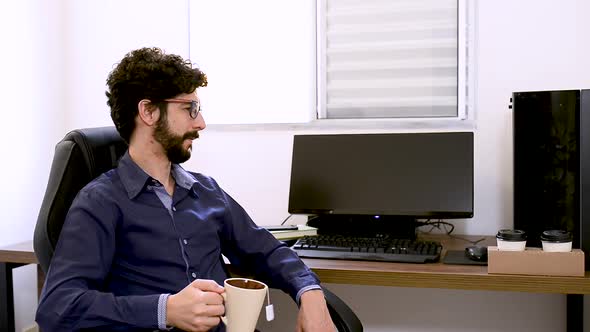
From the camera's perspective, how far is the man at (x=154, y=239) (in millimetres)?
1308

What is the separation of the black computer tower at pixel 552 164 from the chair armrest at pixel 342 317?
2.23 feet

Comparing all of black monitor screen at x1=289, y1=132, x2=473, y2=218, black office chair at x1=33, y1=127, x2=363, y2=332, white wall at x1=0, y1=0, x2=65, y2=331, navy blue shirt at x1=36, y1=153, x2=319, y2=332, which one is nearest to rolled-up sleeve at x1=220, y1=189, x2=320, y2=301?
navy blue shirt at x1=36, y1=153, x2=319, y2=332

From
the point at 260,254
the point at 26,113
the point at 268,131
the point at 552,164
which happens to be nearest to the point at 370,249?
the point at 260,254

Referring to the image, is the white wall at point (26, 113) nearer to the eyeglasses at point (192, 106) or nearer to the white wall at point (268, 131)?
the white wall at point (268, 131)

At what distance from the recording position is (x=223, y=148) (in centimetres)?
256

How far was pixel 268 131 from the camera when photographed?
2.49m

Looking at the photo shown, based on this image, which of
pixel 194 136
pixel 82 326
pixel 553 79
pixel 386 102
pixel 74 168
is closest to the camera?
pixel 82 326

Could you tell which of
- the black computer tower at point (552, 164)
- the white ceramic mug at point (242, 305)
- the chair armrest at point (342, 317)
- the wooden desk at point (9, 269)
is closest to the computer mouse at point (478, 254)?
the black computer tower at point (552, 164)

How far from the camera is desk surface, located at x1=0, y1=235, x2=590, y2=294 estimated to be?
1553 mm

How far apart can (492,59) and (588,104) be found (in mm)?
617

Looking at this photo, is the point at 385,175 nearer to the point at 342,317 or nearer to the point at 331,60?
the point at 331,60

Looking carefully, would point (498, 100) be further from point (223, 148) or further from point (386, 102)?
point (223, 148)

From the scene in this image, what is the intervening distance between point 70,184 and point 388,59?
1.41 meters

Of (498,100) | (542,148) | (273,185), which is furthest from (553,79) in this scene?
(273,185)
